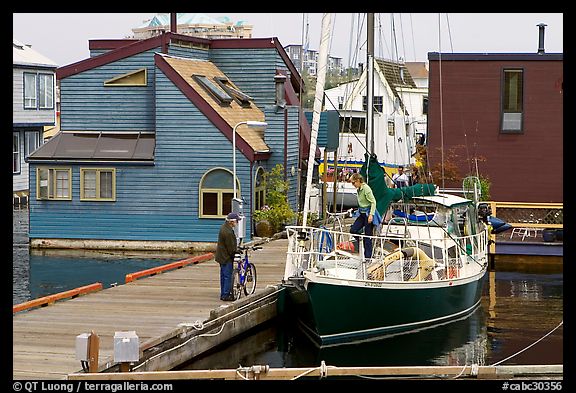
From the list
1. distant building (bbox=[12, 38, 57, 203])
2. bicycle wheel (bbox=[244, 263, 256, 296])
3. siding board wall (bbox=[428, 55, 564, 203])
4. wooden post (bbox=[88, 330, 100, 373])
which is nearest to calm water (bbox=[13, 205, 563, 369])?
bicycle wheel (bbox=[244, 263, 256, 296])

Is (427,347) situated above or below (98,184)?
below

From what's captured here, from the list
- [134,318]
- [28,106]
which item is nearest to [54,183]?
[134,318]

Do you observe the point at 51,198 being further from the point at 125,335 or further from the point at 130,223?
the point at 125,335

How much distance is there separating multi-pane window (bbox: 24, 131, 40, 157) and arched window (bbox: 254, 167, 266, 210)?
20.1m

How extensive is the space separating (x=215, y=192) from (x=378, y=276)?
13.1 m

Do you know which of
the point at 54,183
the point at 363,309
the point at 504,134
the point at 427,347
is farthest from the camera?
the point at 504,134

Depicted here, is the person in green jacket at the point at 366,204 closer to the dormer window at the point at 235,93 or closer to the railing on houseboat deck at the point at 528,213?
the railing on houseboat deck at the point at 528,213

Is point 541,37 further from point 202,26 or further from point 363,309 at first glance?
point 202,26

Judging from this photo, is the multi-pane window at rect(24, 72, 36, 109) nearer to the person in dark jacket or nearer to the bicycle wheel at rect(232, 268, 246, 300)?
the bicycle wheel at rect(232, 268, 246, 300)

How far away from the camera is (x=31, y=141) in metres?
49.8

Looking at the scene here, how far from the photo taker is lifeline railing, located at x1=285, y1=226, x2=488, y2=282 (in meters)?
19.2

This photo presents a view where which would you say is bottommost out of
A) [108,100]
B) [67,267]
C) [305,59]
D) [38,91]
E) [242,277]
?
[67,267]

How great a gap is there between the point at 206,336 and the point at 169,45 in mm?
18034
